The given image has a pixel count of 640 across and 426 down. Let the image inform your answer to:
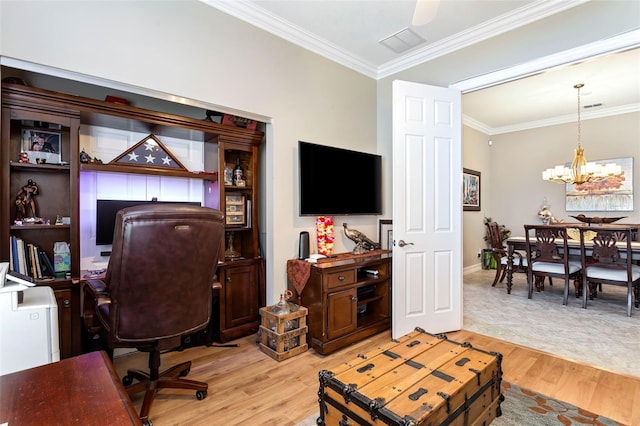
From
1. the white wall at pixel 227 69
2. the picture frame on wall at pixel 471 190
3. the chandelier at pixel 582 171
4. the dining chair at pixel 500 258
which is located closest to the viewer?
the white wall at pixel 227 69

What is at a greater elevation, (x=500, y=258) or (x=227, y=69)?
(x=227, y=69)

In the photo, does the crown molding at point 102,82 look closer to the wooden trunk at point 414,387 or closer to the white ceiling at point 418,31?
the white ceiling at point 418,31

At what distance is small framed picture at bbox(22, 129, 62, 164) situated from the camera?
7.22 ft

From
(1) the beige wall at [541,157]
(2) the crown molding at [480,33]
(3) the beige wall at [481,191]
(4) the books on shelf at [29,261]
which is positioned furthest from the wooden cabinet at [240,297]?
(1) the beige wall at [541,157]

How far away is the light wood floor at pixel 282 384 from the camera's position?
1889 mm

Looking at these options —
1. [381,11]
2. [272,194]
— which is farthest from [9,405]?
[381,11]

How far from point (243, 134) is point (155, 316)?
1884 millimetres

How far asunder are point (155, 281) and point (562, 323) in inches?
160

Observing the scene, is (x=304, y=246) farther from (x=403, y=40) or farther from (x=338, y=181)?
(x=403, y=40)

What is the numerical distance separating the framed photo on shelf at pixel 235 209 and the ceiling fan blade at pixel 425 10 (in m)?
2.17

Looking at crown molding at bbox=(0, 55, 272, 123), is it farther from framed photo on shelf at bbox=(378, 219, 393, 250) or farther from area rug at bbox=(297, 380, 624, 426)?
area rug at bbox=(297, 380, 624, 426)

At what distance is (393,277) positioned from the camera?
3111 millimetres

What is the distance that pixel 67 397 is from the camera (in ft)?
2.52

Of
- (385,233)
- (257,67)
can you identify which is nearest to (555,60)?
(385,233)
